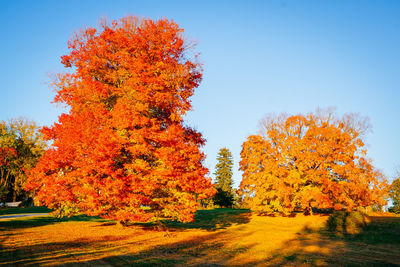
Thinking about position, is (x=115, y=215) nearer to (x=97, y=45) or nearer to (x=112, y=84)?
(x=112, y=84)

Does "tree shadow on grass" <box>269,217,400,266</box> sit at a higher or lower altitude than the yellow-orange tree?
lower

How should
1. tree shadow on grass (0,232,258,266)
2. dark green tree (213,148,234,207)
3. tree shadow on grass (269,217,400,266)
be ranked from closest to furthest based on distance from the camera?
tree shadow on grass (0,232,258,266), tree shadow on grass (269,217,400,266), dark green tree (213,148,234,207)

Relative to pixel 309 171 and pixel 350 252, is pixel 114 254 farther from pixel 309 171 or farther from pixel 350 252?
pixel 309 171

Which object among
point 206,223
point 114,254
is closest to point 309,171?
point 206,223

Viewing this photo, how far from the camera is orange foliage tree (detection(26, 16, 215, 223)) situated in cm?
1586

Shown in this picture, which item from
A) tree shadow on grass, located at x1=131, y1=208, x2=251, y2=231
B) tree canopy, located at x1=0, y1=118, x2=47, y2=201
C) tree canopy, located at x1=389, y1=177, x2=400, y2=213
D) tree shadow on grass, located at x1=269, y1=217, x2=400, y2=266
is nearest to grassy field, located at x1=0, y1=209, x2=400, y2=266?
tree shadow on grass, located at x1=269, y1=217, x2=400, y2=266

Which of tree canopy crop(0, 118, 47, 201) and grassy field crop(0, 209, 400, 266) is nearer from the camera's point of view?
grassy field crop(0, 209, 400, 266)

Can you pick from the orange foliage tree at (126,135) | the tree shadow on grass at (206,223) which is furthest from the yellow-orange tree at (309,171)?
the orange foliage tree at (126,135)

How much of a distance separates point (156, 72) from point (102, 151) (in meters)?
6.36

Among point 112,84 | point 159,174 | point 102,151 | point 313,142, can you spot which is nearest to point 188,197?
point 159,174

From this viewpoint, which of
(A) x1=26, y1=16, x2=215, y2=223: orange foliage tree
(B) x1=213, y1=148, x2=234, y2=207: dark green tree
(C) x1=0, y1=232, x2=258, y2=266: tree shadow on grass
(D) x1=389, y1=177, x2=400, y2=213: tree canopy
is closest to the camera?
(C) x1=0, y1=232, x2=258, y2=266: tree shadow on grass

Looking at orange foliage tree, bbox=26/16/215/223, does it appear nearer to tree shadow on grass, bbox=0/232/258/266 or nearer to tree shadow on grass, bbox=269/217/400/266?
tree shadow on grass, bbox=0/232/258/266

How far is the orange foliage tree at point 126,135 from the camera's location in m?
15.9

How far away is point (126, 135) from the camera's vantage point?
16.9 metres
